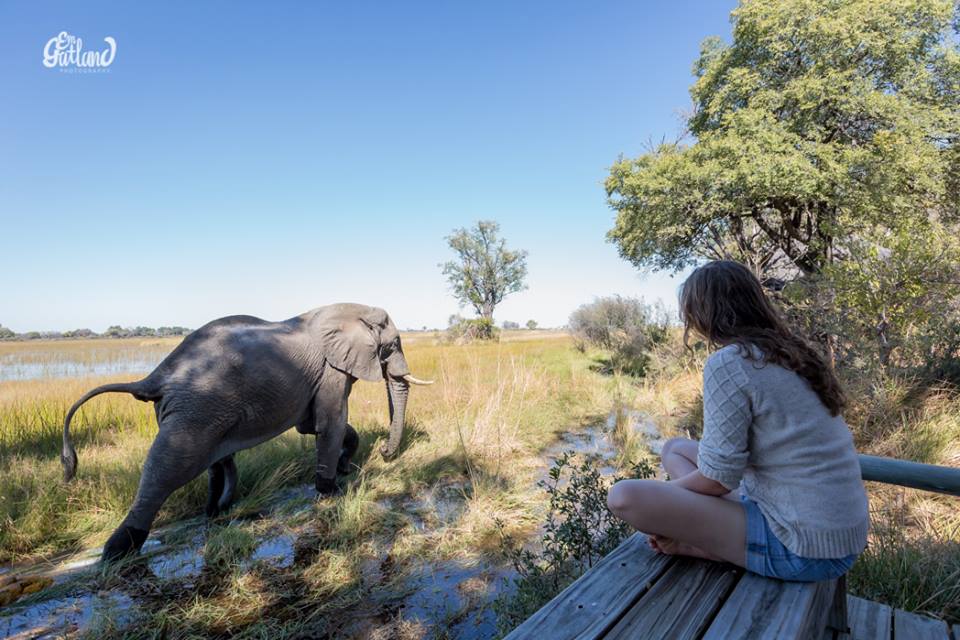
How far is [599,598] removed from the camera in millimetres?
1326

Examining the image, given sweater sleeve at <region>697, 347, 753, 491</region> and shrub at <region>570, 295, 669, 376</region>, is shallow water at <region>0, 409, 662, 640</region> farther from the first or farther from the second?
shrub at <region>570, 295, 669, 376</region>

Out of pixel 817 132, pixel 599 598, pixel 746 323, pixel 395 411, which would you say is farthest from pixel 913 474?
pixel 817 132

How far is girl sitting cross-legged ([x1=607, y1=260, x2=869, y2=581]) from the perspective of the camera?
1.50 metres

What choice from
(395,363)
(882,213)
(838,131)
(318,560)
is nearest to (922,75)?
(838,131)

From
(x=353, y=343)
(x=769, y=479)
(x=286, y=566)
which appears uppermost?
(x=353, y=343)

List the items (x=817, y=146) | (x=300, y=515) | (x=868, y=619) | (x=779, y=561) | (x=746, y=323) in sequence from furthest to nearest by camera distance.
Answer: (x=817, y=146) < (x=300, y=515) < (x=868, y=619) < (x=746, y=323) < (x=779, y=561)

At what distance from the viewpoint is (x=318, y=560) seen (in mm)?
3195

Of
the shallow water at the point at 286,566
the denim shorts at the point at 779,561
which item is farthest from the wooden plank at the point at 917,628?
the shallow water at the point at 286,566

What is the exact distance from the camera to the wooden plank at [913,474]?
1726mm

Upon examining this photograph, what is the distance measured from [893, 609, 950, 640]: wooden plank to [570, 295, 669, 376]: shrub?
967 cm

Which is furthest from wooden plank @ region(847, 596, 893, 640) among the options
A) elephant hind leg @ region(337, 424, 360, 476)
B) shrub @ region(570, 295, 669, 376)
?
shrub @ region(570, 295, 669, 376)

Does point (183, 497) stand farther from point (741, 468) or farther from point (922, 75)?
point (922, 75)

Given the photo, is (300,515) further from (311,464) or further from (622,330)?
(622,330)

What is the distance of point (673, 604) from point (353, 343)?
3609 mm
